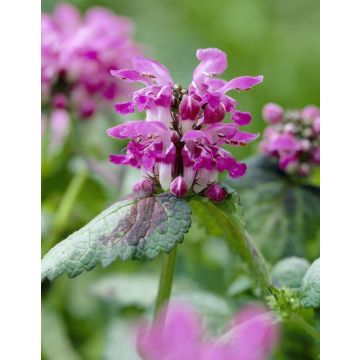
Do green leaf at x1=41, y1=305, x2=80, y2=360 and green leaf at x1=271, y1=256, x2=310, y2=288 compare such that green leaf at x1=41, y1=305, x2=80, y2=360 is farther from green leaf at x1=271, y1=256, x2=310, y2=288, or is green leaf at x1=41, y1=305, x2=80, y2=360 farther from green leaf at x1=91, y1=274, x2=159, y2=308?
green leaf at x1=271, y1=256, x2=310, y2=288

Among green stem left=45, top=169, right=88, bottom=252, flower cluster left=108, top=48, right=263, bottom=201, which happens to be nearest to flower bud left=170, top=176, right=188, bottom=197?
flower cluster left=108, top=48, right=263, bottom=201

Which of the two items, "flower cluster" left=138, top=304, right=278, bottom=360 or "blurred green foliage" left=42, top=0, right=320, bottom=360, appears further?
"blurred green foliage" left=42, top=0, right=320, bottom=360

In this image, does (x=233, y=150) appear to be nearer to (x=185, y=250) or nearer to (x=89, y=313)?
(x=185, y=250)

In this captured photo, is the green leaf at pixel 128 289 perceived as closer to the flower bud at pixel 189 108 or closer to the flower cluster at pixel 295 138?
the flower cluster at pixel 295 138

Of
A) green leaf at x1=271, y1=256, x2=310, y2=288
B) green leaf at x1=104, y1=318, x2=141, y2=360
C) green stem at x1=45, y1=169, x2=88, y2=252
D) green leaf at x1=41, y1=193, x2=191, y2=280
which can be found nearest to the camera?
green leaf at x1=41, y1=193, x2=191, y2=280

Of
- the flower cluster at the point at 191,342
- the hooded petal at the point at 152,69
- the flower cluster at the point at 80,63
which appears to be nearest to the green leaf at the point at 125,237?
the hooded petal at the point at 152,69

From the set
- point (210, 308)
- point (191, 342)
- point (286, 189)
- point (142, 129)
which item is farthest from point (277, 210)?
point (191, 342)
